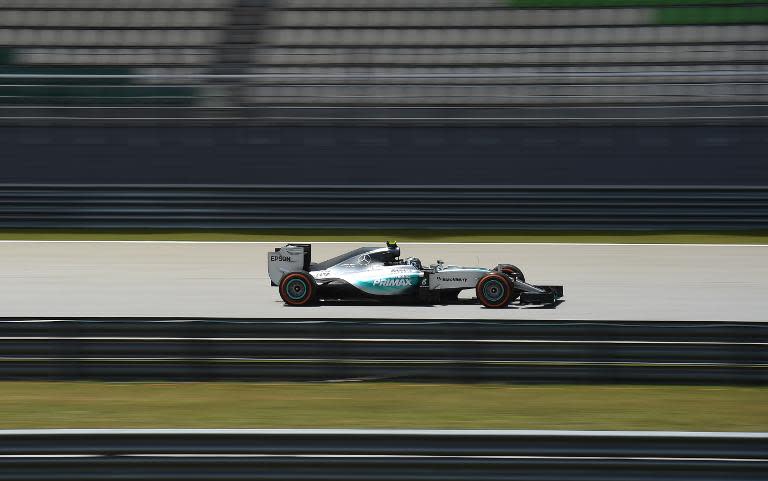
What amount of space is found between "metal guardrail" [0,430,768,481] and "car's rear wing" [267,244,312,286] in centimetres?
559

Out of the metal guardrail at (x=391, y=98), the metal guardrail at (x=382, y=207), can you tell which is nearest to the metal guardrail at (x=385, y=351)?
the metal guardrail at (x=382, y=207)

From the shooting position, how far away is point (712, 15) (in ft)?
68.2

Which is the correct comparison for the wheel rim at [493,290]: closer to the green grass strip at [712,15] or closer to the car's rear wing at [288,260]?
the car's rear wing at [288,260]

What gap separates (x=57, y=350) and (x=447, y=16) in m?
15.8

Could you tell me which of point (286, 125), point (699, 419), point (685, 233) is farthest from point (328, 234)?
point (699, 419)

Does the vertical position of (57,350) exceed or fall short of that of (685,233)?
it falls short

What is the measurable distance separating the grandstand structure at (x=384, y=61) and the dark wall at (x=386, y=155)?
0.28 metres

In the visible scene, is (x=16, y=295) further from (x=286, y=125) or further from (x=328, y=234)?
(x=286, y=125)

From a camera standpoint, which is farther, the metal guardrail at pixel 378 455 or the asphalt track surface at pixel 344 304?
the asphalt track surface at pixel 344 304

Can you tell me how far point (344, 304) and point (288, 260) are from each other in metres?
0.73

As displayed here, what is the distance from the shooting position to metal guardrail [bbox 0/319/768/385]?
692 cm

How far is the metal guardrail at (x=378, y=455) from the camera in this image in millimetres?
4648

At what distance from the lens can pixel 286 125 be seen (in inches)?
701

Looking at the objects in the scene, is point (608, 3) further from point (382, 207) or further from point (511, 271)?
point (511, 271)
